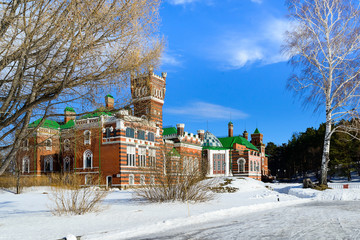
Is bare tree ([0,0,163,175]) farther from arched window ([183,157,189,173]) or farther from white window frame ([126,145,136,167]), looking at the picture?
white window frame ([126,145,136,167])

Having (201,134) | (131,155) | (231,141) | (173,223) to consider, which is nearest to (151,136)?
(131,155)

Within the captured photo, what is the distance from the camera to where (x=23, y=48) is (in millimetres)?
7449

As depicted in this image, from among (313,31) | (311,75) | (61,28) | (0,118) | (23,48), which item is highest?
(313,31)

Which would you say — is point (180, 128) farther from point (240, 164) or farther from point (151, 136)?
point (240, 164)

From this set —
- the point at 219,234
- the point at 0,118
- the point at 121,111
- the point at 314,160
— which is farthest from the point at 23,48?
the point at 314,160

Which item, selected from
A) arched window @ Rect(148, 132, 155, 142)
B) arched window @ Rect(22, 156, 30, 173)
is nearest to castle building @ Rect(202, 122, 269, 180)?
arched window @ Rect(148, 132, 155, 142)

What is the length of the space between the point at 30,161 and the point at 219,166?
31.4m

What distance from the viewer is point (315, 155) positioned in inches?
2653

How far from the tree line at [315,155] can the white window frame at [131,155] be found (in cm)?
2250

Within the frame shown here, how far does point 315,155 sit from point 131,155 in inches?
1664

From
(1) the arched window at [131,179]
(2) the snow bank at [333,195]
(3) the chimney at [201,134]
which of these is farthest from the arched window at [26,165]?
(2) the snow bank at [333,195]

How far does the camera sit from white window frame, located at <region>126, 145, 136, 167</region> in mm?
39562

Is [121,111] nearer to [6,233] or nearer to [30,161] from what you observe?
[6,233]

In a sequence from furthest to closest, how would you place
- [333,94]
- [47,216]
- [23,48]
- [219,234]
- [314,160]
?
[314,160] < [333,94] < [47,216] < [219,234] < [23,48]
